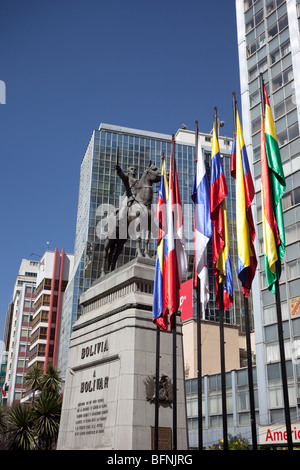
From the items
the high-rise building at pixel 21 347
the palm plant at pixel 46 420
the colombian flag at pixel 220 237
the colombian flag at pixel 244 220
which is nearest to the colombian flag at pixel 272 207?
the colombian flag at pixel 244 220

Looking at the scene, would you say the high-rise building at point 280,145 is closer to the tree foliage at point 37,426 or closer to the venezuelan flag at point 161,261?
the tree foliage at point 37,426

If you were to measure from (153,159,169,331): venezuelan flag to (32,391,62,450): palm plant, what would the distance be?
57.0 ft

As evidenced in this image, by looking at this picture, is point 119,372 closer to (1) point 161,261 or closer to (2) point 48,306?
(1) point 161,261

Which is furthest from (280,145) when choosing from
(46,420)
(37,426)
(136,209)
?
(37,426)

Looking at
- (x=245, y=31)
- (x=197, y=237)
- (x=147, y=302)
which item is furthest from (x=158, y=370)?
(x=245, y=31)

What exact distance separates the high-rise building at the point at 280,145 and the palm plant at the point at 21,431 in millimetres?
18326

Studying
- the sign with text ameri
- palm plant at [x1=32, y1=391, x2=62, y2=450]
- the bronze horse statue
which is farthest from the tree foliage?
the sign with text ameri

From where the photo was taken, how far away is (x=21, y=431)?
34.1m

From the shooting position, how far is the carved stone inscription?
1929cm

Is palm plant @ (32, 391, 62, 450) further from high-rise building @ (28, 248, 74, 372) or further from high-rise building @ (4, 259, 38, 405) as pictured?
high-rise building @ (4, 259, 38, 405)

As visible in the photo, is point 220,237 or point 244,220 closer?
point 244,220

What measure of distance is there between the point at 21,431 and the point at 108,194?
6247 centimetres

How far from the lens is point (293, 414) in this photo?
130 ft
